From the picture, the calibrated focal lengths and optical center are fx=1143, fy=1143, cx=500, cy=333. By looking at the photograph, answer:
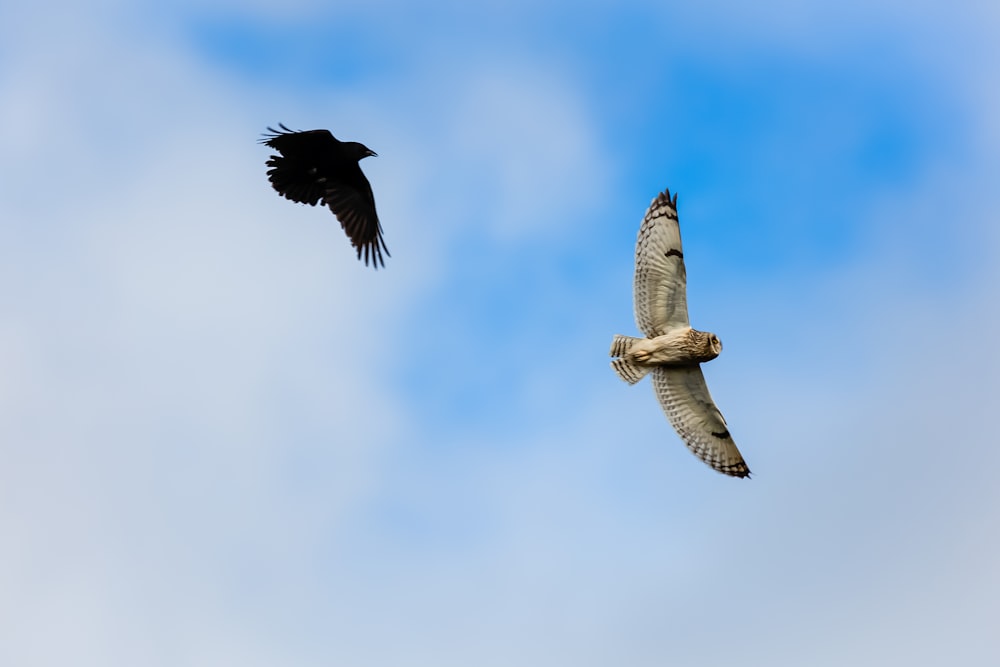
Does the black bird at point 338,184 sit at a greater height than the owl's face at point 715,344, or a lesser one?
greater

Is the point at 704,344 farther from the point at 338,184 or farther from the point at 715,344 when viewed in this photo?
the point at 338,184

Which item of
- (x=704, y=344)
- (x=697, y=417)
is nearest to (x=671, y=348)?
(x=704, y=344)

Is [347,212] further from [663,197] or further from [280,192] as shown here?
[663,197]

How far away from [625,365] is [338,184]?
18.3 ft

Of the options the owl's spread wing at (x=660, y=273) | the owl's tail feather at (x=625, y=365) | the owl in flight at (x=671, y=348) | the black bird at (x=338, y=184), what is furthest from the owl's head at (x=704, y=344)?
the black bird at (x=338, y=184)

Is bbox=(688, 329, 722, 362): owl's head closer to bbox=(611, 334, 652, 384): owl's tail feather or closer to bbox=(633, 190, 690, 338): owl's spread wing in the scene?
bbox=(633, 190, 690, 338): owl's spread wing

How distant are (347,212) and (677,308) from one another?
563 centimetres

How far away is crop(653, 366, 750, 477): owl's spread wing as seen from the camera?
59.2 ft

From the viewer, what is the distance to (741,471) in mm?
18469

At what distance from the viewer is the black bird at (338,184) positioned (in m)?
18.5

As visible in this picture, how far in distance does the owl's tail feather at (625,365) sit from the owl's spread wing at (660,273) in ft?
1.12

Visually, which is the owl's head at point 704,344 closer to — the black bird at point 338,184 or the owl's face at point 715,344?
the owl's face at point 715,344

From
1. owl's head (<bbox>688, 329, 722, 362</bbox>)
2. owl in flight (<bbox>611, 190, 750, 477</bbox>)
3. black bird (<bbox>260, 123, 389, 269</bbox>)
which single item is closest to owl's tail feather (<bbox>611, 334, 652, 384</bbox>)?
owl in flight (<bbox>611, 190, 750, 477</bbox>)

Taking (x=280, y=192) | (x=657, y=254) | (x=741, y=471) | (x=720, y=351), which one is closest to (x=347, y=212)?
(x=280, y=192)
